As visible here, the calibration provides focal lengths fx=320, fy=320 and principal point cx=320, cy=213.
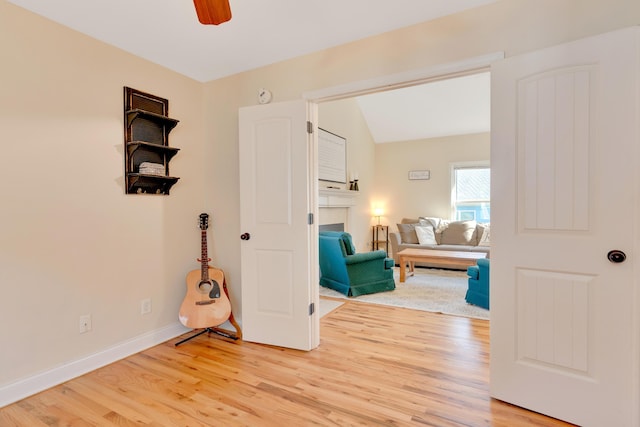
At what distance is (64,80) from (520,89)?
110 inches

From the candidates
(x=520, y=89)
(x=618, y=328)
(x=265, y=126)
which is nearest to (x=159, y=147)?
(x=265, y=126)

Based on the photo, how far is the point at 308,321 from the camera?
8.16 feet

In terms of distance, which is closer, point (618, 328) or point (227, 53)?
point (618, 328)

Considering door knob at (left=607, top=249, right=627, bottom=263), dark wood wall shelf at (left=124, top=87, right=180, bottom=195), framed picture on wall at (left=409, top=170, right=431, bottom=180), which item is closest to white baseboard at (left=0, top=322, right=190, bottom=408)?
dark wood wall shelf at (left=124, top=87, right=180, bottom=195)

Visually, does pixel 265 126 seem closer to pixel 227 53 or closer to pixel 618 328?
pixel 227 53

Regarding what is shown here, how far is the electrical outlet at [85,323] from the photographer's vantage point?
7.17ft

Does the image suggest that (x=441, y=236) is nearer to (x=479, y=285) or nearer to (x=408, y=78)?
(x=479, y=285)

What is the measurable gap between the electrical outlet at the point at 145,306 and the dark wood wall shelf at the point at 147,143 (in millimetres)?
879

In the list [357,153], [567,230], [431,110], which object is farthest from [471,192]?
[567,230]

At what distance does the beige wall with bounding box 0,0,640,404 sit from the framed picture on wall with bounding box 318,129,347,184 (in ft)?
7.62

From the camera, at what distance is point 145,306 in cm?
259

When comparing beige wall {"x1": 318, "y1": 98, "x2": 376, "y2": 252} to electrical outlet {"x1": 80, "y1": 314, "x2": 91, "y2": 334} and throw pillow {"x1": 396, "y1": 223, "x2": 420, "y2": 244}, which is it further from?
electrical outlet {"x1": 80, "y1": 314, "x2": 91, "y2": 334}

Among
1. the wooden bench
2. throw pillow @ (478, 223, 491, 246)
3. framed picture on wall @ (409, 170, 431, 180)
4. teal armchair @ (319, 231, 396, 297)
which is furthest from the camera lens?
framed picture on wall @ (409, 170, 431, 180)

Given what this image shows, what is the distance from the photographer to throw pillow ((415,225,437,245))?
585 cm
